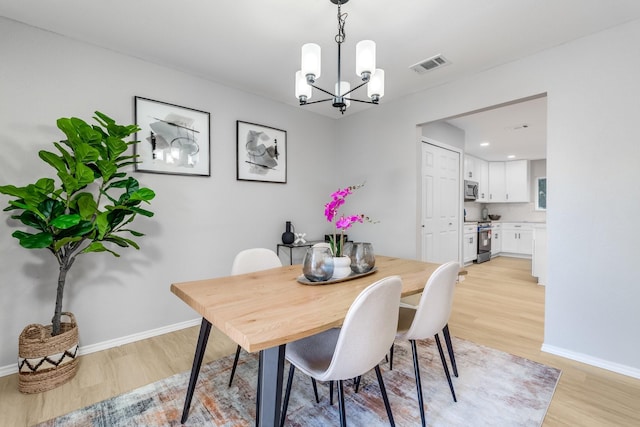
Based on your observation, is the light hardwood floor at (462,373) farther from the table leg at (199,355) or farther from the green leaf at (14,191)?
the green leaf at (14,191)

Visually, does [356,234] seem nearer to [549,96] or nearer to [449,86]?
[449,86]

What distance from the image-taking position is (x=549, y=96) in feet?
7.83

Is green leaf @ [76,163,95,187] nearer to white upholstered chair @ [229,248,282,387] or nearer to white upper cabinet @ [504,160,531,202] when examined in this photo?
white upholstered chair @ [229,248,282,387]

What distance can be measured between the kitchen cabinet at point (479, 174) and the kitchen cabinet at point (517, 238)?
2.92 feet

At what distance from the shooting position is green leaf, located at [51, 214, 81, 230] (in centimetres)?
176

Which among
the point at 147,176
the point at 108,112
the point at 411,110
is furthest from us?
the point at 411,110

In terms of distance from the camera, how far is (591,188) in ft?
7.18

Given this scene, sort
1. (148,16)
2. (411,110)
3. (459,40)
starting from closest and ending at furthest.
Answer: (148,16), (459,40), (411,110)

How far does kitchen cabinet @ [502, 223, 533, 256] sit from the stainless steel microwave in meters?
1.40

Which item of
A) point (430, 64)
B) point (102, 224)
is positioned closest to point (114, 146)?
point (102, 224)

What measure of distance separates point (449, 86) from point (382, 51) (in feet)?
3.27

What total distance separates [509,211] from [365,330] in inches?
307

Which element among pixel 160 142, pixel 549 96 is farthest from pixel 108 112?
pixel 549 96

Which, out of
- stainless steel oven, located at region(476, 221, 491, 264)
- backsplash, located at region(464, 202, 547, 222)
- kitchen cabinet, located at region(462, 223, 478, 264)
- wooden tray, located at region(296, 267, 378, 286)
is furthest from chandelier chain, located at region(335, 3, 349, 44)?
backsplash, located at region(464, 202, 547, 222)
